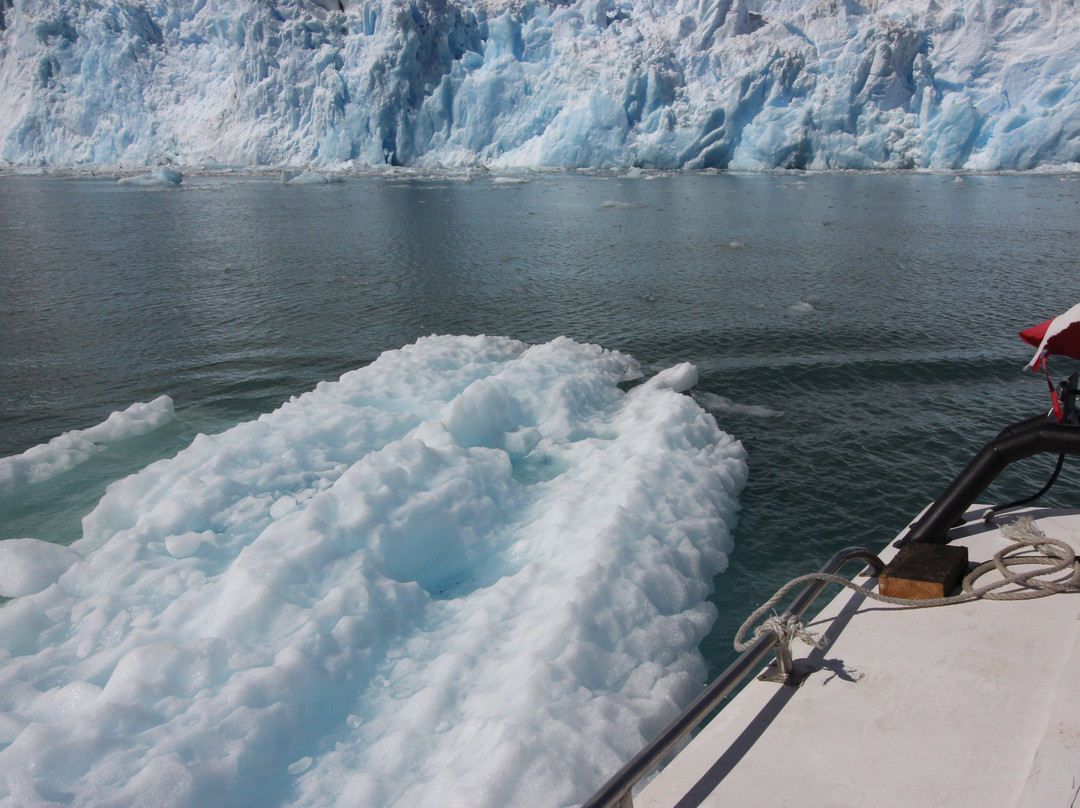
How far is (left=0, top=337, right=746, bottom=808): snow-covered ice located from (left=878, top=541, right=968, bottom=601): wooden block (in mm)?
1380

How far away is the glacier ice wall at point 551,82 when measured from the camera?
43.0 metres

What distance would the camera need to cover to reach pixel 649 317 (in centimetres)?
1348

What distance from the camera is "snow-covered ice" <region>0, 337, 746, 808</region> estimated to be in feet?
11.1

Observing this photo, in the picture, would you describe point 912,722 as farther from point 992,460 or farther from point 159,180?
point 159,180

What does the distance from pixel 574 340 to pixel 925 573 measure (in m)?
8.68

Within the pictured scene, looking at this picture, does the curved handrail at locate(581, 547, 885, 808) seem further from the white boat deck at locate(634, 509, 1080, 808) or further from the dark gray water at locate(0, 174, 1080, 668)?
the dark gray water at locate(0, 174, 1080, 668)

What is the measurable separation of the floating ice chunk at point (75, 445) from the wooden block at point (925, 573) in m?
8.01

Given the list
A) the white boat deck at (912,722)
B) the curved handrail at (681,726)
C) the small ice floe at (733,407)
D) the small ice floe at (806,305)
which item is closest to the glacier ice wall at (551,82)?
the small ice floe at (806,305)

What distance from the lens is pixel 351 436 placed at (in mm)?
7168

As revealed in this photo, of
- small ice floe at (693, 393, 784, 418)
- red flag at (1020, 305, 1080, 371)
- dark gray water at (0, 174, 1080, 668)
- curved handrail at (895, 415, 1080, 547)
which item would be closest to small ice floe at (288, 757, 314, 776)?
dark gray water at (0, 174, 1080, 668)

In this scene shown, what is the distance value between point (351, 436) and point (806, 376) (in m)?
6.83

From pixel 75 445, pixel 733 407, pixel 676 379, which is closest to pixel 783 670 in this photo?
pixel 733 407

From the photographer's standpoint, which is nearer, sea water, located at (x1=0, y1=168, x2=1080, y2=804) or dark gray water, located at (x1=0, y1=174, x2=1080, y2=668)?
sea water, located at (x1=0, y1=168, x2=1080, y2=804)

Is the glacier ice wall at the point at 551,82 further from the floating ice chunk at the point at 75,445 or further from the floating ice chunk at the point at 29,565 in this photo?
the floating ice chunk at the point at 29,565
